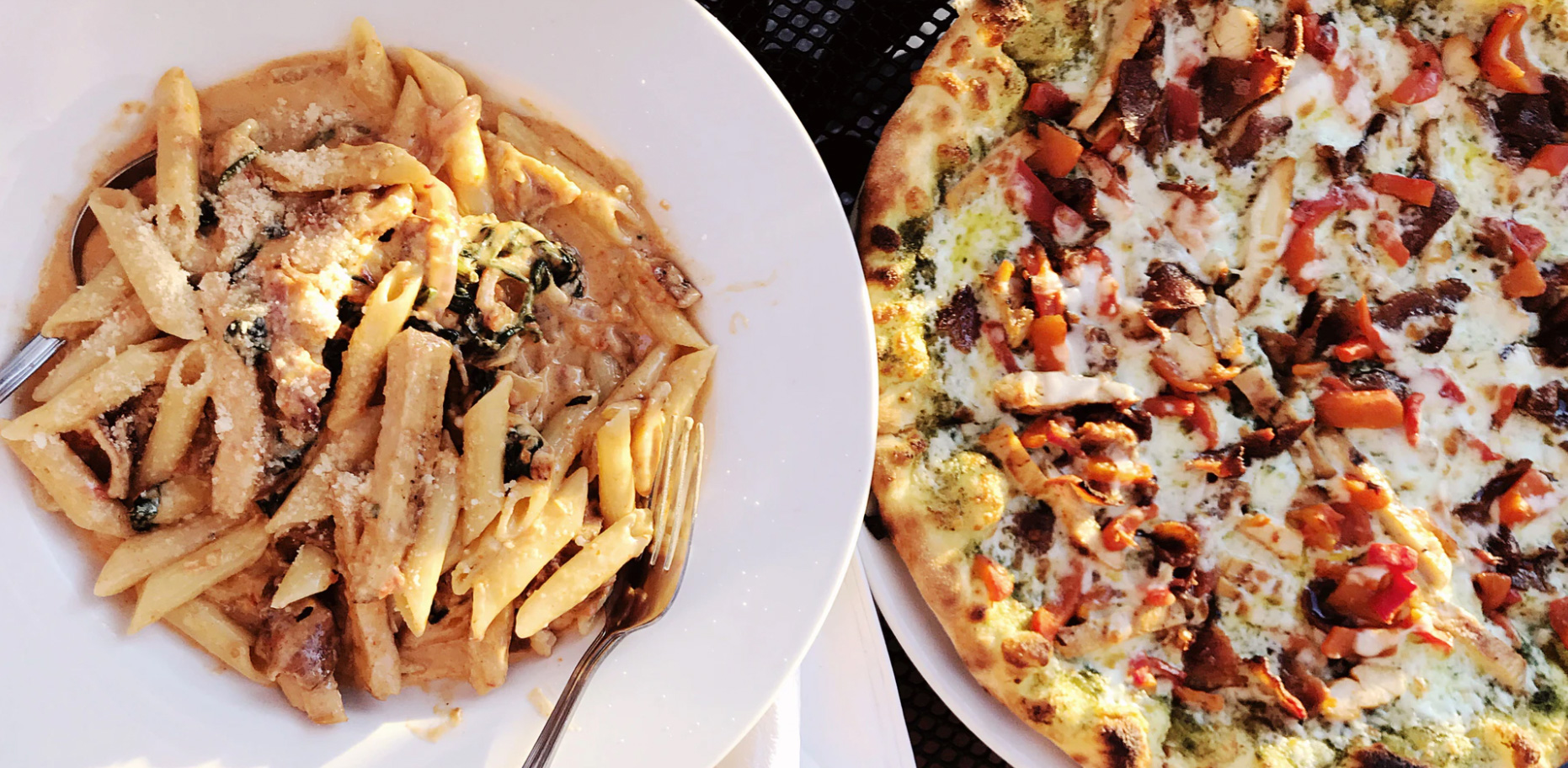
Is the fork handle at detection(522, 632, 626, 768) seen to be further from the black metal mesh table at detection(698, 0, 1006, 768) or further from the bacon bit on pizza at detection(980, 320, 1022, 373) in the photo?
the bacon bit on pizza at detection(980, 320, 1022, 373)

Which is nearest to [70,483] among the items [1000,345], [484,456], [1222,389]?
[484,456]

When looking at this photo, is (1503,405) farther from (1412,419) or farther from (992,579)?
(992,579)

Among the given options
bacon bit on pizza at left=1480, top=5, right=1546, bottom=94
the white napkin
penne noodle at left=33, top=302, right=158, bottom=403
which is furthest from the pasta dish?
bacon bit on pizza at left=1480, top=5, right=1546, bottom=94

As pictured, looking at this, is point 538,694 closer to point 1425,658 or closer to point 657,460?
point 657,460

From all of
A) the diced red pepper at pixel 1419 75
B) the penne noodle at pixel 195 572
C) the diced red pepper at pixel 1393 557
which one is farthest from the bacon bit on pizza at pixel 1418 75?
the penne noodle at pixel 195 572

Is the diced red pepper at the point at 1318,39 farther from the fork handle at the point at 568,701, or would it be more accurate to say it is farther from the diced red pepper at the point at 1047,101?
the fork handle at the point at 568,701

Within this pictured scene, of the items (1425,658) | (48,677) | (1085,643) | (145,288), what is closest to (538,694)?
(48,677)
